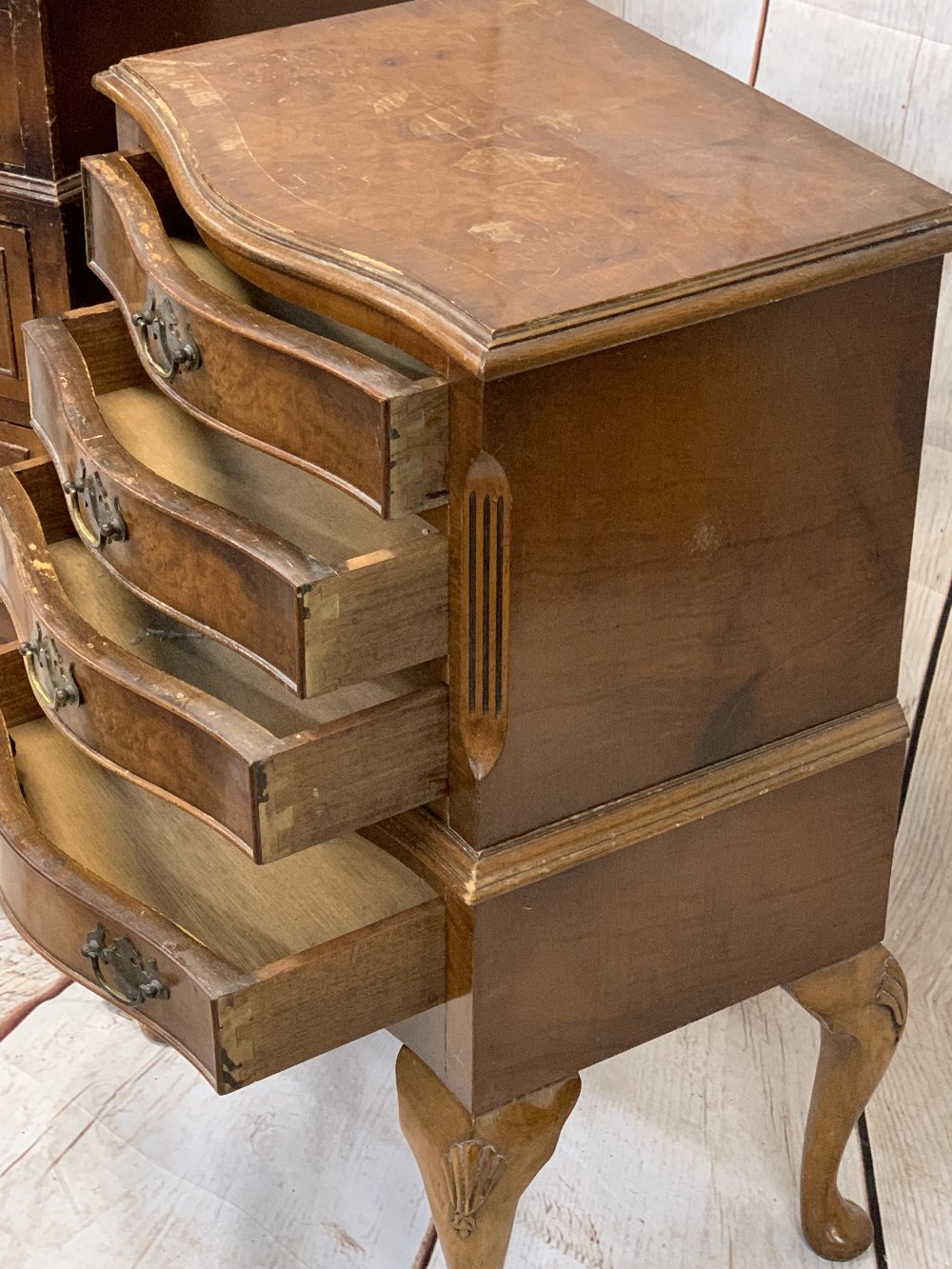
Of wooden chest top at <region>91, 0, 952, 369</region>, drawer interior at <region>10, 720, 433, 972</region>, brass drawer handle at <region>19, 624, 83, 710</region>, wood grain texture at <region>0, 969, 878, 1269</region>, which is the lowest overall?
wood grain texture at <region>0, 969, 878, 1269</region>

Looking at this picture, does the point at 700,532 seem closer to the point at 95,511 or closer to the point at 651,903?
the point at 651,903

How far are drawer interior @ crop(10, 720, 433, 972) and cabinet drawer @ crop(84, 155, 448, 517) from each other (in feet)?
0.85

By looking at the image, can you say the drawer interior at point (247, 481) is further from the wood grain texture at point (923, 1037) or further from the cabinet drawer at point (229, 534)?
the wood grain texture at point (923, 1037)

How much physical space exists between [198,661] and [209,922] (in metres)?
0.17

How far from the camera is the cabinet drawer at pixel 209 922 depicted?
1006mm

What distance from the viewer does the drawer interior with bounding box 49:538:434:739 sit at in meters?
1.11

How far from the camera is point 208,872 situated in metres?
1.14

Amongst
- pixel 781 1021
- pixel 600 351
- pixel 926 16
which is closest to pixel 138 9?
pixel 926 16

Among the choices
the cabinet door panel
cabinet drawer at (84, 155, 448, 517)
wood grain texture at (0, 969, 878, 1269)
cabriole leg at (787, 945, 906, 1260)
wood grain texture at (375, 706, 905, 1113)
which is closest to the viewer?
cabinet drawer at (84, 155, 448, 517)

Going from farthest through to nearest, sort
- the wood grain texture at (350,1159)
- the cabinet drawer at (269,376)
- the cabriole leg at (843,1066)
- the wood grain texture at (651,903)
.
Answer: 1. the wood grain texture at (350,1159)
2. the cabriole leg at (843,1066)
3. the wood grain texture at (651,903)
4. the cabinet drawer at (269,376)

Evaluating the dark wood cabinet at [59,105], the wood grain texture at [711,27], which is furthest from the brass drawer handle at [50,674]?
the wood grain texture at [711,27]

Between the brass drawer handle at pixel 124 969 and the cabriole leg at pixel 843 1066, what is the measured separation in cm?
43

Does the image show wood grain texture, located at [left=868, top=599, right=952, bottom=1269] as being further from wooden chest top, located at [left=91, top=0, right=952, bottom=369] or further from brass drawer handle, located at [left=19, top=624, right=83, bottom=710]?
brass drawer handle, located at [left=19, top=624, right=83, bottom=710]

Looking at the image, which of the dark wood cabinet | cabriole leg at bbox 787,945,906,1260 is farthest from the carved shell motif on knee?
the dark wood cabinet
